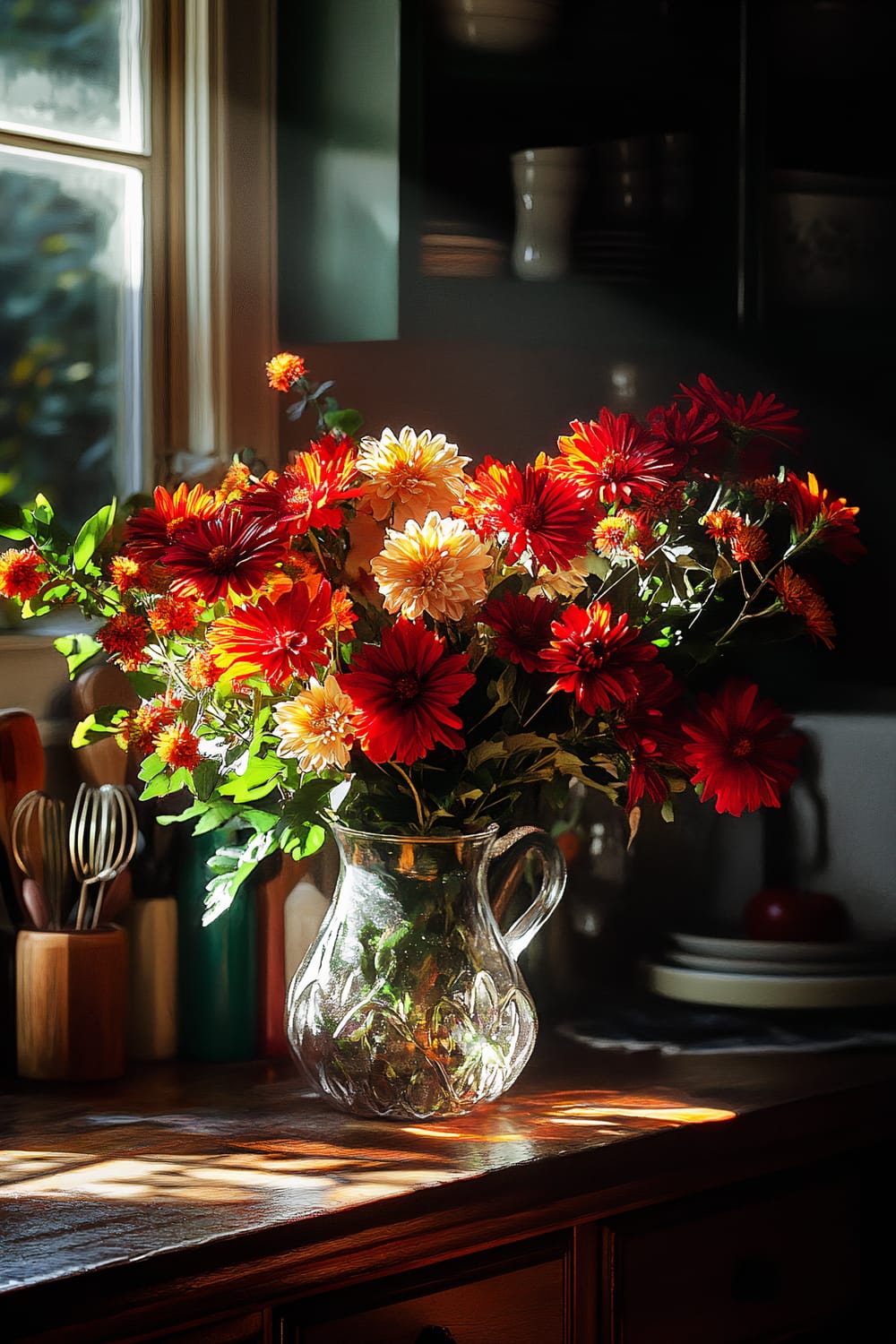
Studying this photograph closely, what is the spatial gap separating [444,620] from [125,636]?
0.76 feet

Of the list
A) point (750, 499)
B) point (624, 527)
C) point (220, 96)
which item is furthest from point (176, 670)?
point (220, 96)

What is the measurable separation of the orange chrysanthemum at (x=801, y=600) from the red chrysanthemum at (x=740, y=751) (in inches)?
3.4

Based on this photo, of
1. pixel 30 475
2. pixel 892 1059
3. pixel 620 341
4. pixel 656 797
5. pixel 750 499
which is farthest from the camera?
pixel 620 341

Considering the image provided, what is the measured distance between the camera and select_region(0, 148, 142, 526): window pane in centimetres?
160

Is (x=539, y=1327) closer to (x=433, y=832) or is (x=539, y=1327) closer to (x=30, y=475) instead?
(x=433, y=832)

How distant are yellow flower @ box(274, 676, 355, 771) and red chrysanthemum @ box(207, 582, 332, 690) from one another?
0.02m

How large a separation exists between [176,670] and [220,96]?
2.41 ft

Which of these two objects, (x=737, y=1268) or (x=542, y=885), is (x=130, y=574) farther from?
(x=737, y=1268)

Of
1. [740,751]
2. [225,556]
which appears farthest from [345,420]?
[740,751]

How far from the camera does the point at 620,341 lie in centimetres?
172

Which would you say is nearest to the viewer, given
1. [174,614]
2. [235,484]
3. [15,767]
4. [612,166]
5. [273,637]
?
[273,637]

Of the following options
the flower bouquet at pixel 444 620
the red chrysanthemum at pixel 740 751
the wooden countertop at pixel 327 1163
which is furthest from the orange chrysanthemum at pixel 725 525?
the wooden countertop at pixel 327 1163

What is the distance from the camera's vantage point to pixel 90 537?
4.36ft

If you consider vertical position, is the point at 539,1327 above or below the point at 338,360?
below
